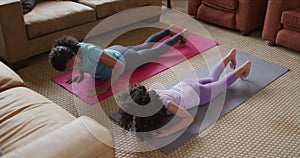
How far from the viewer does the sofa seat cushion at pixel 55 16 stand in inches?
103

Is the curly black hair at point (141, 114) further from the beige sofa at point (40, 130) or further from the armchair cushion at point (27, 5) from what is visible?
the armchair cushion at point (27, 5)

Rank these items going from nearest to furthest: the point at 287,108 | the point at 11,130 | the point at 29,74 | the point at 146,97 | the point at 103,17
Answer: the point at 11,130 < the point at 146,97 < the point at 287,108 < the point at 29,74 < the point at 103,17

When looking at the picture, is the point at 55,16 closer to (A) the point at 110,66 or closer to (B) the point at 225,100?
(A) the point at 110,66

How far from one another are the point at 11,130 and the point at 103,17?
1878 mm

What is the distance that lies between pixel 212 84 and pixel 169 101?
451 millimetres

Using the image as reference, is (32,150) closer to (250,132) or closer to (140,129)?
(140,129)

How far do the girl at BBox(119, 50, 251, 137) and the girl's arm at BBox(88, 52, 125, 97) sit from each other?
46cm

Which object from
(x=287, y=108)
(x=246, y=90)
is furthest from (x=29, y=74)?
(x=287, y=108)

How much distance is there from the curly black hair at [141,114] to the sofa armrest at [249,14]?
5.52 ft

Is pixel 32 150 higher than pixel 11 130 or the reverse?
higher

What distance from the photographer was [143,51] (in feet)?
8.74

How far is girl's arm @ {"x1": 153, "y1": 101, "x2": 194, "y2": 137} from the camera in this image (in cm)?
191

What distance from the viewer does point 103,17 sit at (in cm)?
310

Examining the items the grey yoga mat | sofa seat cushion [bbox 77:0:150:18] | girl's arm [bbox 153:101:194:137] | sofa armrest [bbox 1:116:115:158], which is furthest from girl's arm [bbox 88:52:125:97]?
sofa armrest [bbox 1:116:115:158]
